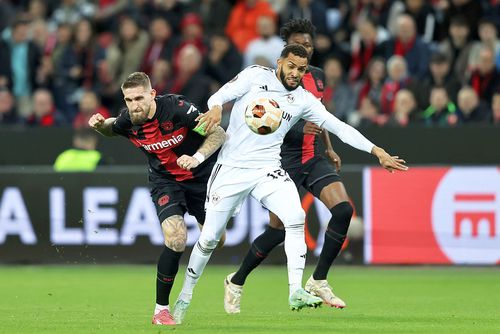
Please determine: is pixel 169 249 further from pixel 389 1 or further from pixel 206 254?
pixel 389 1

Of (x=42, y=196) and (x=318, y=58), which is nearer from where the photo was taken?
(x=42, y=196)

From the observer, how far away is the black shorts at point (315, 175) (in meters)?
11.1

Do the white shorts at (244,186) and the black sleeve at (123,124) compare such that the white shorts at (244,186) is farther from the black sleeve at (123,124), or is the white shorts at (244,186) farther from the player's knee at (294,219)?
the black sleeve at (123,124)

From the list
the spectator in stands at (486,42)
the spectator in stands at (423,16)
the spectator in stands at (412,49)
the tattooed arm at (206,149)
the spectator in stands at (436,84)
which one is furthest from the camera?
the spectator in stands at (423,16)

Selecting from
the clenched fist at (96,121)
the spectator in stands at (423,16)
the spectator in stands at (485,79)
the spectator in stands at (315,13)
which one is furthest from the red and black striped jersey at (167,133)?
the spectator in stands at (423,16)

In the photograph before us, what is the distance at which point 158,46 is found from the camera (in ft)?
64.2

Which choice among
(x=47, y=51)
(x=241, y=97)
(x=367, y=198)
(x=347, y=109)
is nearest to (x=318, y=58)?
(x=347, y=109)

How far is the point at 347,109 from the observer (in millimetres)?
18156

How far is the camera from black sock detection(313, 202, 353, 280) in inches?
429

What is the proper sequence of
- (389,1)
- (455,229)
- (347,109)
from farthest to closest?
(389,1)
(347,109)
(455,229)

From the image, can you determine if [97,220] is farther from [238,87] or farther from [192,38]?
[238,87]

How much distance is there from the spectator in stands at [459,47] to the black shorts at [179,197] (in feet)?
27.1

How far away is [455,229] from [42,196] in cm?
531

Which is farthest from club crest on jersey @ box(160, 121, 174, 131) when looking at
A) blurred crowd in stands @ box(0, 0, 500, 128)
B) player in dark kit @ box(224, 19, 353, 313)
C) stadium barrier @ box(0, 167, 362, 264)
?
blurred crowd in stands @ box(0, 0, 500, 128)
